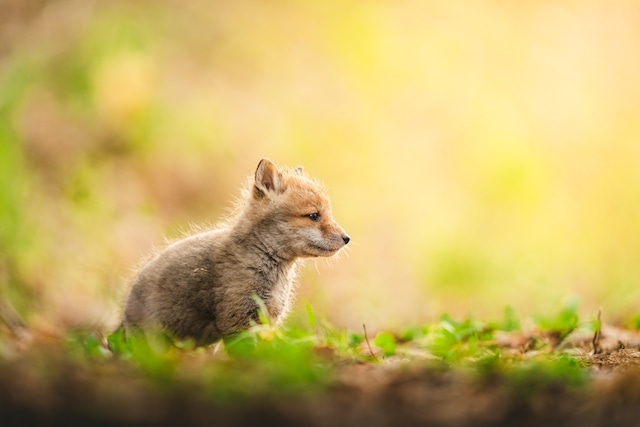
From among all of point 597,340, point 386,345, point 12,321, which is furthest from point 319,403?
point 12,321

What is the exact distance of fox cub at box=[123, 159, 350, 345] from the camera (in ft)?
18.1

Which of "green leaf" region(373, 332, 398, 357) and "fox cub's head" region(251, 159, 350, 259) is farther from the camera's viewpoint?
"fox cub's head" region(251, 159, 350, 259)

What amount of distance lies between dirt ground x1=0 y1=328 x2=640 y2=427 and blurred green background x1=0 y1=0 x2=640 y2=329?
6192mm

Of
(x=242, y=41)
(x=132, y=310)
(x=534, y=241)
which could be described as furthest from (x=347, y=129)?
(x=132, y=310)

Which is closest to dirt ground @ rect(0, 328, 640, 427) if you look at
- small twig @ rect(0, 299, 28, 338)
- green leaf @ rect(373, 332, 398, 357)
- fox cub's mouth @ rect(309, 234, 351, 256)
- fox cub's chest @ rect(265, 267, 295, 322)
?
green leaf @ rect(373, 332, 398, 357)

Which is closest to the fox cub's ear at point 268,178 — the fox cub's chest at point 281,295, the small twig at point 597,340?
the fox cub's chest at point 281,295

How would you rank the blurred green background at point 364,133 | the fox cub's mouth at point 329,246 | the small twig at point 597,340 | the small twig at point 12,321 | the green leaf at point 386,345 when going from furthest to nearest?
the blurred green background at point 364,133, the small twig at point 12,321, the fox cub's mouth at point 329,246, the small twig at point 597,340, the green leaf at point 386,345

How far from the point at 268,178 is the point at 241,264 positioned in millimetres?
720

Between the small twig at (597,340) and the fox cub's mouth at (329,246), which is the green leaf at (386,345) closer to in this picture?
the fox cub's mouth at (329,246)

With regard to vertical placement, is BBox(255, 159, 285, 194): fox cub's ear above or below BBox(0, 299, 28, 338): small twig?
above

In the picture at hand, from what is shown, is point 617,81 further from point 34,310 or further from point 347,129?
point 34,310

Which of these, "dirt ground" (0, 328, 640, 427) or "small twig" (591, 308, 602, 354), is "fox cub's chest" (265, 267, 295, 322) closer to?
"small twig" (591, 308, 602, 354)

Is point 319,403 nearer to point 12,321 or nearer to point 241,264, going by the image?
point 241,264

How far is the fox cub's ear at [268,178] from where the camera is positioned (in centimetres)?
603
